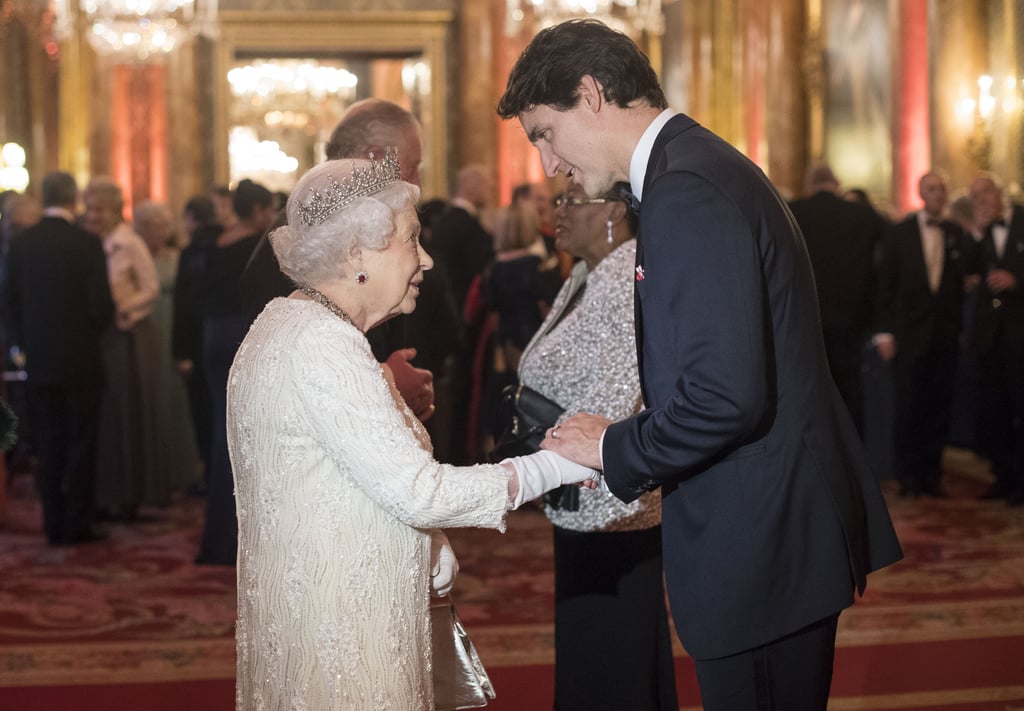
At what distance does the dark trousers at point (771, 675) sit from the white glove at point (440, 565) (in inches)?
21.6

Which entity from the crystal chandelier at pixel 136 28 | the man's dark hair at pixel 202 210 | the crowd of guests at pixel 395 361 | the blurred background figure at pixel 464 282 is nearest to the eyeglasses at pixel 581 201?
the crowd of guests at pixel 395 361

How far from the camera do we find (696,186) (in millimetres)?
1974

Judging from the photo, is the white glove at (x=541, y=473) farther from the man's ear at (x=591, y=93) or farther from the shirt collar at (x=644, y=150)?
the man's ear at (x=591, y=93)

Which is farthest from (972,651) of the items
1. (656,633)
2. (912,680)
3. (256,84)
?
(256,84)

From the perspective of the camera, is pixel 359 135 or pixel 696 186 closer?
pixel 696 186

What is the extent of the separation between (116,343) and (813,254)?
13.2 ft

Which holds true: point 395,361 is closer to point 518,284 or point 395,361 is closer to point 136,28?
point 518,284

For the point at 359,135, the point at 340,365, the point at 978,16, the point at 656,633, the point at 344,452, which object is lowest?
the point at 656,633

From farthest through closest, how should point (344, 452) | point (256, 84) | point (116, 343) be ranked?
point (256, 84), point (116, 343), point (344, 452)

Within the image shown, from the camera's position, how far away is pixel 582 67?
2145mm

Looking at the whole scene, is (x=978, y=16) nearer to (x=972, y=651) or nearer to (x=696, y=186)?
(x=972, y=651)

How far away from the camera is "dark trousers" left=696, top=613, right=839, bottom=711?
209 centimetres

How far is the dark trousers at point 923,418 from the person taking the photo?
7.50m

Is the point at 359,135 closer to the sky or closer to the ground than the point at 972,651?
closer to the sky
